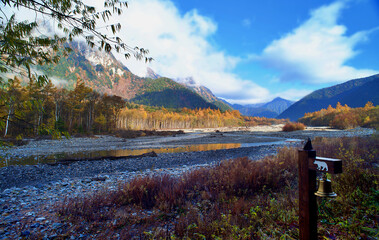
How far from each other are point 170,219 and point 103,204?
2126 millimetres

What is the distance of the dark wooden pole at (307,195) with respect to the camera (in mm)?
2215

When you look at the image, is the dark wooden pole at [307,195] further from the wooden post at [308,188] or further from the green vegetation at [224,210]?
the green vegetation at [224,210]

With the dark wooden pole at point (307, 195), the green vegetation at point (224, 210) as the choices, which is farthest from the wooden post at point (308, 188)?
the green vegetation at point (224, 210)

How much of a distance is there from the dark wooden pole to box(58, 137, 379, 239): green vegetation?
0.46 meters

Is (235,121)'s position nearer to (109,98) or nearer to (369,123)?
(369,123)

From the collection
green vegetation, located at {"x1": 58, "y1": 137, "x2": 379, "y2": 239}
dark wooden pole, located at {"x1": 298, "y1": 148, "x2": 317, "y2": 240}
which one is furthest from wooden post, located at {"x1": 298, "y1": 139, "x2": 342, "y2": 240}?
green vegetation, located at {"x1": 58, "y1": 137, "x2": 379, "y2": 239}

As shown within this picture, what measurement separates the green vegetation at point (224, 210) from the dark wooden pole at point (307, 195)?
0.46 meters

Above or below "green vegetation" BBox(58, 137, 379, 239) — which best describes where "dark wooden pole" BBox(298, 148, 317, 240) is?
above

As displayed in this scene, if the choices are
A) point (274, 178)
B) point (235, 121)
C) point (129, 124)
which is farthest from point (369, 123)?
point (235, 121)

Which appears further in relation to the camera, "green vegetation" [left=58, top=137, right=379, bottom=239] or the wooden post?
"green vegetation" [left=58, top=137, right=379, bottom=239]

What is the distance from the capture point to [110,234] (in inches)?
146

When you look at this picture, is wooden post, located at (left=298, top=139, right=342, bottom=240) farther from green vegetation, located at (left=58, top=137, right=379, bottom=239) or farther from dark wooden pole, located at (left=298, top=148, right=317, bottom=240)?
green vegetation, located at (left=58, top=137, right=379, bottom=239)

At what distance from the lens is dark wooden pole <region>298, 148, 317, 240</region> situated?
2215 millimetres

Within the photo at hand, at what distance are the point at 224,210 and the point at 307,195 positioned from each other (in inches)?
102
